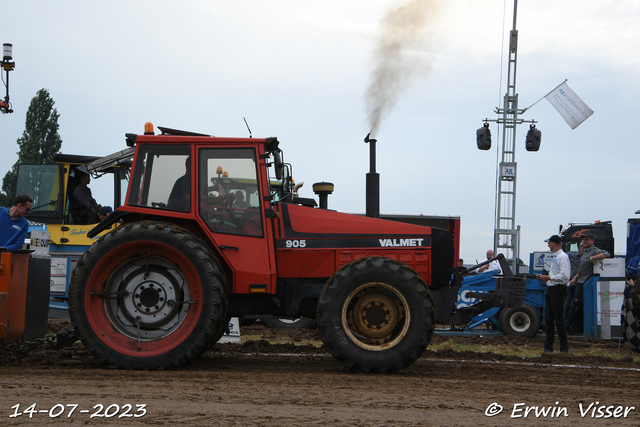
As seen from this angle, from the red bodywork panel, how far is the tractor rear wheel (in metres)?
0.48

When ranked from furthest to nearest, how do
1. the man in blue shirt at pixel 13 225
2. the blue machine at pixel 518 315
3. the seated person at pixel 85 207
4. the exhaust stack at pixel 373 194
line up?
the blue machine at pixel 518 315 → the seated person at pixel 85 207 → the exhaust stack at pixel 373 194 → the man in blue shirt at pixel 13 225

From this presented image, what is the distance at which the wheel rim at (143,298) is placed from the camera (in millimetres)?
6023

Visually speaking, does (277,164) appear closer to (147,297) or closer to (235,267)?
(235,267)

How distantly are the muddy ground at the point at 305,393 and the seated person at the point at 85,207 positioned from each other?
3842 millimetres

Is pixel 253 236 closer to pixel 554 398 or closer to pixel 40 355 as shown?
pixel 40 355

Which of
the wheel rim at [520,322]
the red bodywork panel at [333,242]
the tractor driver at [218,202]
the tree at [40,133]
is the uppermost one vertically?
the tree at [40,133]

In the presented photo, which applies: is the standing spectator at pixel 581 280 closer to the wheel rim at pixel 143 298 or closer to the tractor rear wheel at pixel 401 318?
the tractor rear wheel at pixel 401 318

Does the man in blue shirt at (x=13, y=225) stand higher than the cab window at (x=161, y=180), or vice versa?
the cab window at (x=161, y=180)

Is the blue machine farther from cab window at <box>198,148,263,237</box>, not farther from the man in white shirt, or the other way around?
cab window at <box>198,148,263,237</box>

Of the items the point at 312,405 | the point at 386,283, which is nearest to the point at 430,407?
the point at 312,405

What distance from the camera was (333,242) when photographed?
6.47m

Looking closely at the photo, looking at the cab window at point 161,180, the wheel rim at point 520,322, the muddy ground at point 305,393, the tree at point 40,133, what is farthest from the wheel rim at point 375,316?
the tree at point 40,133

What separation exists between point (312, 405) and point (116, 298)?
2586 millimetres

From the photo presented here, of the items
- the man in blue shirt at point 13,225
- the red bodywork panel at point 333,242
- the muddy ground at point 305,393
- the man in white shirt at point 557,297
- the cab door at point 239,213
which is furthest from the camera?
the man in white shirt at point 557,297
